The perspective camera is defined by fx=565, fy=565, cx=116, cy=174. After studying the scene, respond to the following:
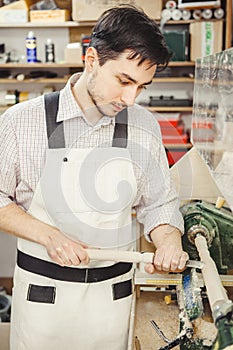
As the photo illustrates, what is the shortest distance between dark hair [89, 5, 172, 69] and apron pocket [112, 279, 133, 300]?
611mm

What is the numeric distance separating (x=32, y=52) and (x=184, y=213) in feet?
7.53

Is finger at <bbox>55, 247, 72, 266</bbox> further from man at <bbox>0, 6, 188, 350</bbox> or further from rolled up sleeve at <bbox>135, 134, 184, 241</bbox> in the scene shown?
rolled up sleeve at <bbox>135, 134, 184, 241</bbox>

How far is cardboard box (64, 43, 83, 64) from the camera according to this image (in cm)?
351

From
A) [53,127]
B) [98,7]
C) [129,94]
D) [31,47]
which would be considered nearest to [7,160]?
[53,127]

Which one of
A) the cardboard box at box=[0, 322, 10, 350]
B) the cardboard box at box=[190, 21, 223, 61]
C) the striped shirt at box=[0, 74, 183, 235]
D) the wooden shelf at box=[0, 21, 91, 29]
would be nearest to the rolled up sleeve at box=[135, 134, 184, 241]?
the striped shirt at box=[0, 74, 183, 235]

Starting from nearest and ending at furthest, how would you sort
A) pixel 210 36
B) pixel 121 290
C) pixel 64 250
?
pixel 64 250
pixel 121 290
pixel 210 36

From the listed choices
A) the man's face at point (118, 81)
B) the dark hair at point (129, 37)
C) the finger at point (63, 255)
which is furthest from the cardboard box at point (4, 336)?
the dark hair at point (129, 37)

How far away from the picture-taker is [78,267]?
1.54m

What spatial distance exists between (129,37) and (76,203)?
46 centimetres

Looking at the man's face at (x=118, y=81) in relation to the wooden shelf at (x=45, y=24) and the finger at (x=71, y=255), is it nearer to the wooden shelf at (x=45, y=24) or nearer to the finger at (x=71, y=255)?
the finger at (x=71, y=255)

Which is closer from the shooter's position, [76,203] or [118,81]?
[118,81]

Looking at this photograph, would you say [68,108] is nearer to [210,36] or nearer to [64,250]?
[64,250]

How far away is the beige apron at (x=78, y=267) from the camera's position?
60.1 inches

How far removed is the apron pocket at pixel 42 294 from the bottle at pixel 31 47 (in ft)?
7.67
